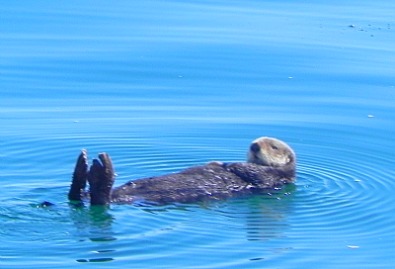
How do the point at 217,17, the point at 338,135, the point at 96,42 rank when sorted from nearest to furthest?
the point at 338,135
the point at 96,42
the point at 217,17

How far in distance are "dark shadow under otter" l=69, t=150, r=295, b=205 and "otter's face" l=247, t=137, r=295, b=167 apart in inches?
2.1

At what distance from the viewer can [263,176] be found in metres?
9.75

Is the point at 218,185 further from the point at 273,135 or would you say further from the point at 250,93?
the point at 250,93

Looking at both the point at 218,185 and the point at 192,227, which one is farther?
the point at 218,185

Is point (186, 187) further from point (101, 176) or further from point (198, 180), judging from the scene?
point (101, 176)

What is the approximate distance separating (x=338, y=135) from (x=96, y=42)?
437 cm

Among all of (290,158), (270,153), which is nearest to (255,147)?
(270,153)

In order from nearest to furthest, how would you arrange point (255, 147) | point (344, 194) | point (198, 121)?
point (344, 194)
point (255, 147)
point (198, 121)

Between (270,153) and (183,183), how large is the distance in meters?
1.02

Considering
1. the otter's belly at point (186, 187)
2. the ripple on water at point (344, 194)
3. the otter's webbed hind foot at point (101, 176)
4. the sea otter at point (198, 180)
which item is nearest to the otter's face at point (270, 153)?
the sea otter at point (198, 180)

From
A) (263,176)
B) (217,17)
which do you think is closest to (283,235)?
(263,176)

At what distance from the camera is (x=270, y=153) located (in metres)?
9.91

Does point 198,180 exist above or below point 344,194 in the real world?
above

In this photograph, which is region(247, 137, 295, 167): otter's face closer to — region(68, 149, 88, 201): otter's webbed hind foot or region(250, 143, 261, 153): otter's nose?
region(250, 143, 261, 153): otter's nose
